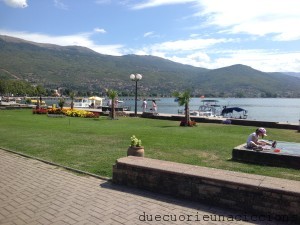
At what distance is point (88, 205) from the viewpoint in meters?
6.11

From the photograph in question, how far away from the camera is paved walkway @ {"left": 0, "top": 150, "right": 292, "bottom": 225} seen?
5.50 metres

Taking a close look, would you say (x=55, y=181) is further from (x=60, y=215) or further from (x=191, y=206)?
(x=191, y=206)

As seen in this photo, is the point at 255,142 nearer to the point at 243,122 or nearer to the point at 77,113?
the point at 243,122

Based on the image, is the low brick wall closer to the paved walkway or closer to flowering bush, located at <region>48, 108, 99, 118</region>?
the paved walkway

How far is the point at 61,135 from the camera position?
1495 cm

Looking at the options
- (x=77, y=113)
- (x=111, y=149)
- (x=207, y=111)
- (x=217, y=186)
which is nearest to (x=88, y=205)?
(x=217, y=186)

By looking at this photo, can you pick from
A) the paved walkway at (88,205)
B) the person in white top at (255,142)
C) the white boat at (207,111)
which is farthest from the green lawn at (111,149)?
the white boat at (207,111)

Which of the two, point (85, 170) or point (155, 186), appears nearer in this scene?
point (155, 186)

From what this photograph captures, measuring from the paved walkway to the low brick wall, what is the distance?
0.19m

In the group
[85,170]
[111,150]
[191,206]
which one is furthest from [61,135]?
[191,206]

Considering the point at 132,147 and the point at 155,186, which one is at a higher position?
the point at 132,147

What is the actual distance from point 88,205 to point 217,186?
2.55 metres

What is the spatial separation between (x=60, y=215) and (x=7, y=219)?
886mm

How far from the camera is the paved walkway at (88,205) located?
5.50 metres
